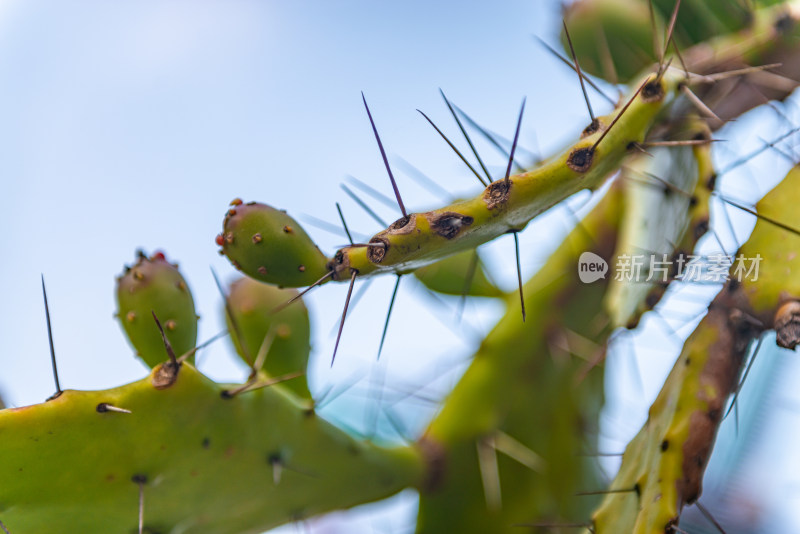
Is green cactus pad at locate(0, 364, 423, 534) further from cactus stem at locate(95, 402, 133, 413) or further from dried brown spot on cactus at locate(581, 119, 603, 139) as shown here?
dried brown spot on cactus at locate(581, 119, 603, 139)

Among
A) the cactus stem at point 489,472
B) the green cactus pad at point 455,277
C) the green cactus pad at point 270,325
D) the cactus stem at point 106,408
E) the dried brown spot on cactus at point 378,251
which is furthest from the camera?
the green cactus pad at point 455,277

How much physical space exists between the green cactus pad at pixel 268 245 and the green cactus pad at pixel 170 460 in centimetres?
19

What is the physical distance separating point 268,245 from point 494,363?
0.64 meters

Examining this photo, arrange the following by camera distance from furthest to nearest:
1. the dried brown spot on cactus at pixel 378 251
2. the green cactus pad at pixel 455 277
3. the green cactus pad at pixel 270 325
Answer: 1. the green cactus pad at pixel 455 277
2. the green cactus pad at pixel 270 325
3. the dried brown spot on cactus at pixel 378 251

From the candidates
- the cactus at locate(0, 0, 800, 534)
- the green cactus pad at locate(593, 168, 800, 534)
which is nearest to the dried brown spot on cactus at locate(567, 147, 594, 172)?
the cactus at locate(0, 0, 800, 534)

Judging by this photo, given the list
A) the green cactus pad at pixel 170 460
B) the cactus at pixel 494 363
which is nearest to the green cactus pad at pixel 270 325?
the cactus at pixel 494 363

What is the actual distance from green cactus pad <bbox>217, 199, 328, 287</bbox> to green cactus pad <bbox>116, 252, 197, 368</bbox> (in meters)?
0.21

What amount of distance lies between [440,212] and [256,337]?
1.54ft

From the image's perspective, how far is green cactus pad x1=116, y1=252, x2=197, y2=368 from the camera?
2.89 ft

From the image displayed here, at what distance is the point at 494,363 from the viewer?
1248 mm

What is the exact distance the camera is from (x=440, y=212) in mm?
701

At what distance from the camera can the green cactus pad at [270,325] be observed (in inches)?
42.3

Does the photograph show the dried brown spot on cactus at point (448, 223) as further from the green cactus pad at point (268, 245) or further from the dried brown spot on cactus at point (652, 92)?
the dried brown spot on cactus at point (652, 92)

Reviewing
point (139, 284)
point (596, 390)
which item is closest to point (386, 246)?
point (139, 284)
